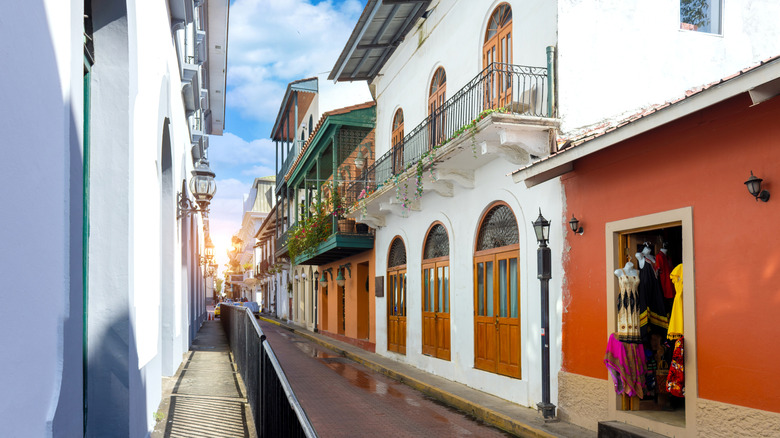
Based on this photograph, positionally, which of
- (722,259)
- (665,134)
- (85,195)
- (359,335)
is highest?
(665,134)

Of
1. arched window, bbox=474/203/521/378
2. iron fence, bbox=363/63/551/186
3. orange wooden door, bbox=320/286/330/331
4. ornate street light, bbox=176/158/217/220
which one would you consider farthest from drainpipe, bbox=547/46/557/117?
orange wooden door, bbox=320/286/330/331

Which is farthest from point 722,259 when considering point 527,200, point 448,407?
point 448,407

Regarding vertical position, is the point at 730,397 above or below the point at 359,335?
above

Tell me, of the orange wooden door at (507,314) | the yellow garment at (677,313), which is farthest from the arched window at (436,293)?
the yellow garment at (677,313)

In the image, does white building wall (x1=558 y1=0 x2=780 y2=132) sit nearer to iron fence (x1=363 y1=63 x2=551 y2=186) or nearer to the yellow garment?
iron fence (x1=363 y1=63 x2=551 y2=186)

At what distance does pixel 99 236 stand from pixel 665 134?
19.5ft

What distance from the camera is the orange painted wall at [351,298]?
19.4m

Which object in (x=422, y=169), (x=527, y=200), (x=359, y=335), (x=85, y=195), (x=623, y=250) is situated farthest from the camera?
(x=359, y=335)

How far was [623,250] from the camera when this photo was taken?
794 cm

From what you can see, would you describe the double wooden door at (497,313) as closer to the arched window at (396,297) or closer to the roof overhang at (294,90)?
the arched window at (396,297)

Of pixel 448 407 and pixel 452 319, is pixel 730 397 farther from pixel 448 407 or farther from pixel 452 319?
pixel 452 319

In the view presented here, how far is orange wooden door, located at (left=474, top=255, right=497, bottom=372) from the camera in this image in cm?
1107

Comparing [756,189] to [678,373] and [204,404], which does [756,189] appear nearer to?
[678,373]

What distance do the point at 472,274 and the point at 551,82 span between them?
410 centimetres
